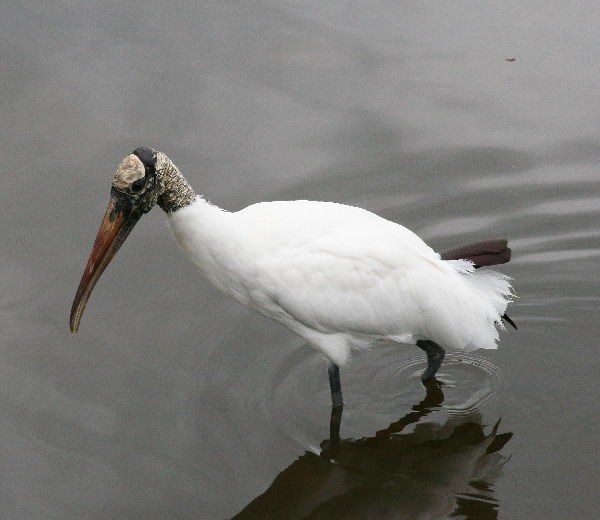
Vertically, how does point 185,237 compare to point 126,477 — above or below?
above

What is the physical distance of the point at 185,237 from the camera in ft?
21.2

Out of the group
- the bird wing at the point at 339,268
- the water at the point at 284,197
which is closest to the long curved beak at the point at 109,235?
the bird wing at the point at 339,268

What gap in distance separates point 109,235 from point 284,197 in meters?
3.35

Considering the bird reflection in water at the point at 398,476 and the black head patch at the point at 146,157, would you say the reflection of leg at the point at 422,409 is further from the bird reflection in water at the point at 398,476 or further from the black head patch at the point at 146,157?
the black head patch at the point at 146,157

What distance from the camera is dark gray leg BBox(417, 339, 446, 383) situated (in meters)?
7.35

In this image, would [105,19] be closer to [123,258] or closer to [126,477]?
[123,258]

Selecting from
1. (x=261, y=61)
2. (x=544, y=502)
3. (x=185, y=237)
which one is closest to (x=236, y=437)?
(x=185, y=237)

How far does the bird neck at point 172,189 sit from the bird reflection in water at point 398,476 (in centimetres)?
198

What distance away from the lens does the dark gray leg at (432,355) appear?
24.1ft

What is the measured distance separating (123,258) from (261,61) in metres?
3.51

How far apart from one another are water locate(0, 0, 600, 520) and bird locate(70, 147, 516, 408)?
67 centimetres

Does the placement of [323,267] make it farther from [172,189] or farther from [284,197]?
[284,197]

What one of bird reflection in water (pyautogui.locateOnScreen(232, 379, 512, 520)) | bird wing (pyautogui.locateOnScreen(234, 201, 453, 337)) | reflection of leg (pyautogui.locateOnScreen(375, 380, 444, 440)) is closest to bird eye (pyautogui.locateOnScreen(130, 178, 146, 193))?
bird wing (pyautogui.locateOnScreen(234, 201, 453, 337))

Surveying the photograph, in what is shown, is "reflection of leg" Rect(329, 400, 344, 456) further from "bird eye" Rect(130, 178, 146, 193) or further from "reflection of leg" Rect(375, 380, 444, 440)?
"bird eye" Rect(130, 178, 146, 193)
